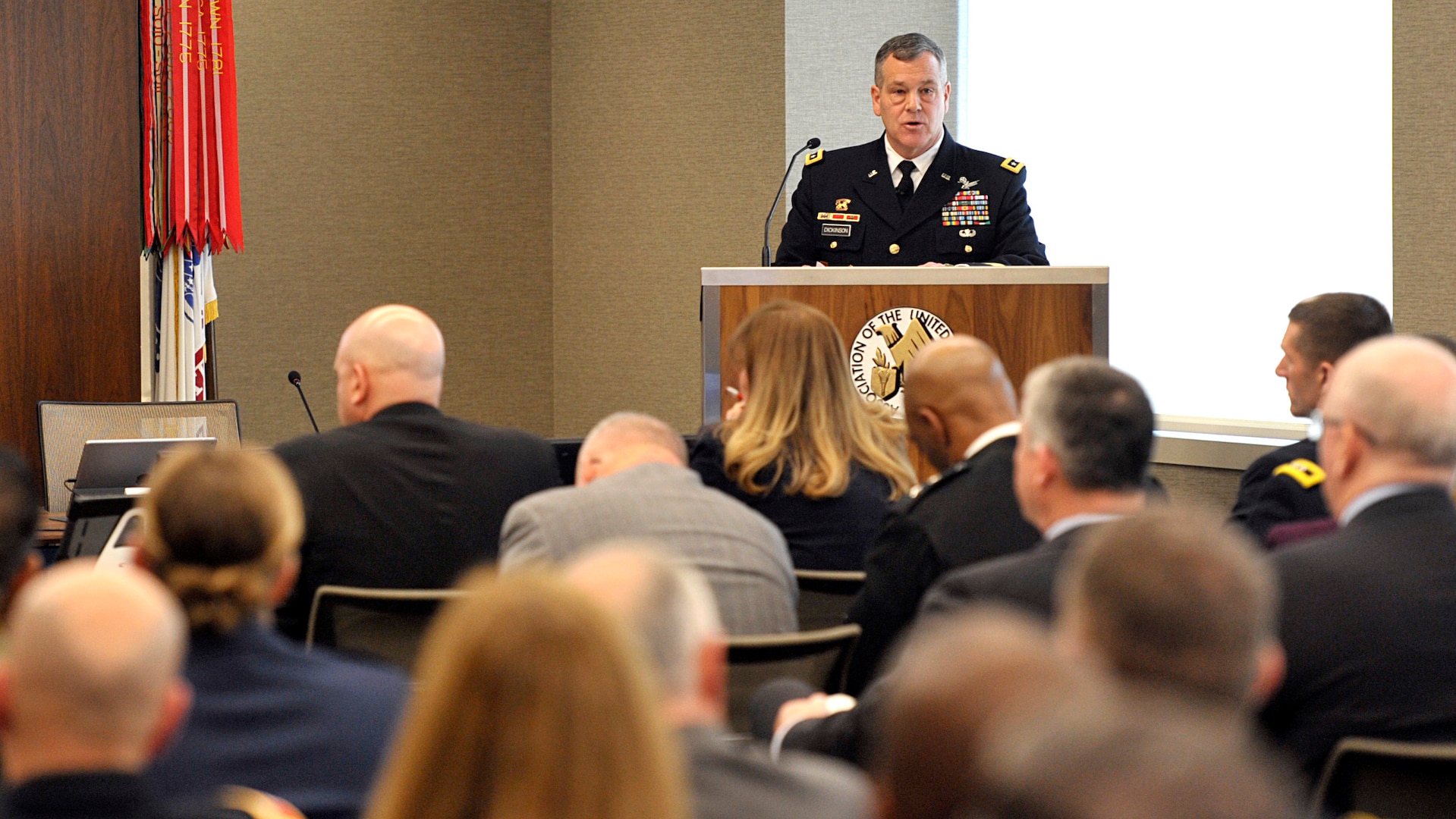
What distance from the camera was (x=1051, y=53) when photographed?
6301 millimetres

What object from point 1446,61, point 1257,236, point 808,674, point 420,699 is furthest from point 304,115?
point 420,699

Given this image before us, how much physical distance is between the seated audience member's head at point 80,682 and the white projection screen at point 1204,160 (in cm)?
469

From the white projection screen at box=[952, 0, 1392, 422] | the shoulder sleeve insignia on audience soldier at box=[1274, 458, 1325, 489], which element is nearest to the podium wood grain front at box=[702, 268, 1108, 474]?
the shoulder sleeve insignia on audience soldier at box=[1274, 458, 1325, 489]

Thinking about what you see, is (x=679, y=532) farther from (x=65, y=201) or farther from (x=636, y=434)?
(x=65, y=201)

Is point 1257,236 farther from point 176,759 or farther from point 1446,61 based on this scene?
point 176,759

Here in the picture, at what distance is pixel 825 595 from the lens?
111 inches

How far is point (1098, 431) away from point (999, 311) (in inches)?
68.2

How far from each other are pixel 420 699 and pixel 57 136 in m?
5.03

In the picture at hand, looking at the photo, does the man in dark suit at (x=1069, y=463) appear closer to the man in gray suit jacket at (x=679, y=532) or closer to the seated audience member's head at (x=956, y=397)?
the man in gray suit jacket at (x=679, y=532)

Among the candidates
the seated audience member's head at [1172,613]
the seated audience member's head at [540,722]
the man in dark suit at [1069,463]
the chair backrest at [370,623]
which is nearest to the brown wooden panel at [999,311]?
the chair backrest at [370,623]

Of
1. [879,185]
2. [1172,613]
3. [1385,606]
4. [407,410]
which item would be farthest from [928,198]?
[1172,613]

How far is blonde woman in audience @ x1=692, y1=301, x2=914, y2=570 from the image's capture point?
3.08 meters

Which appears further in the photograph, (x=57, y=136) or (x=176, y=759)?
(x=57, y=136)

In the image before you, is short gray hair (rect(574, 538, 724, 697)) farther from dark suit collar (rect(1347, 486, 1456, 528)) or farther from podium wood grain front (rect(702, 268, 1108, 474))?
podium wood grain front (rect(702, 268, 1108, 474))
